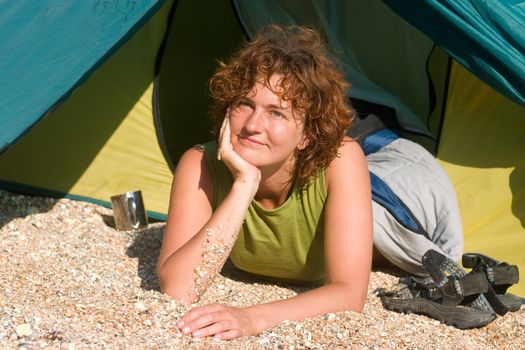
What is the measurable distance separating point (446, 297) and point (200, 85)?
1.69m

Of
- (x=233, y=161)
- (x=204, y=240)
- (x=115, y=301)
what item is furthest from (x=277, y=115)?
(x=115, y=301)

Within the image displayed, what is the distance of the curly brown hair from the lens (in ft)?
8.05

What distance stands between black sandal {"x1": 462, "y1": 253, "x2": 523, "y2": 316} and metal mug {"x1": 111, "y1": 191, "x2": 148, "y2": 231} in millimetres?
1207

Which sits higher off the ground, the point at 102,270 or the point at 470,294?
the point at 470,294

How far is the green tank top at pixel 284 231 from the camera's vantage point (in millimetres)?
2631

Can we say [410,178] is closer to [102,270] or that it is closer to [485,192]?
[485,192]

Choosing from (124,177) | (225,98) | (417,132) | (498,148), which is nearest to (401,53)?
(417,132)

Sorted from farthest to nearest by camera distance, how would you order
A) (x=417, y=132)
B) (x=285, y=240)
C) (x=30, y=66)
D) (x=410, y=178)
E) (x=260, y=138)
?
(x=417, y=132), (x=410, y=178), (x=30, y=66), (x=285, y=240), (x=260, y=138)

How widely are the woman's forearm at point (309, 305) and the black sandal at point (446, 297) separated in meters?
0.27

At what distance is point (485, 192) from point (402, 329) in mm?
913

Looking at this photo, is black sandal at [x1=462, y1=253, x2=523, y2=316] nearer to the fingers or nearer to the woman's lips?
the woman's lips

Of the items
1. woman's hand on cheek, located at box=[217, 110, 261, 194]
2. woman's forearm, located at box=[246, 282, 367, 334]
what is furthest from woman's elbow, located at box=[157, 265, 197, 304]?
woman's hand on cheek, located at box=[217, 110, 261, 194]

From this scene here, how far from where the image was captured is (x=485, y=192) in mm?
3312

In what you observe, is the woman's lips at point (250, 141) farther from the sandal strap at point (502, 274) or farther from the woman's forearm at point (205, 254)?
the sandal strap at point (502, 274)
